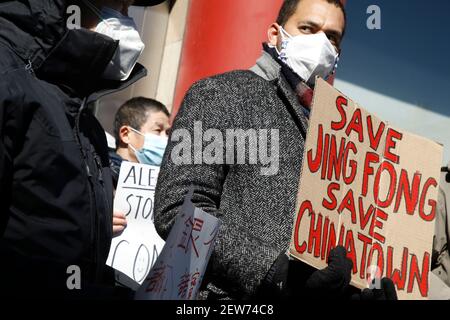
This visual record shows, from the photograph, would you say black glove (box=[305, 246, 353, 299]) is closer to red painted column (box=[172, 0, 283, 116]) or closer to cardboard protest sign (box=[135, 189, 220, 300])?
cardboard protest sign (box=[135, 189, 220, 300])

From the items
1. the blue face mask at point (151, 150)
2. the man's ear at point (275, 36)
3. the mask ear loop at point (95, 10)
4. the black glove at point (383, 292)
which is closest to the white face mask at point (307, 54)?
the man's ear at point (275, 36)

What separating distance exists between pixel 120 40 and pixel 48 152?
0.62 metres

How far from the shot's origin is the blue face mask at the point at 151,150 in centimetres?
519

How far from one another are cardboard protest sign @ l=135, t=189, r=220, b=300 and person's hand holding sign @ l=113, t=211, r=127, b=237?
1.52 meters

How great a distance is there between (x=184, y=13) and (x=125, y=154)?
7.78 ft

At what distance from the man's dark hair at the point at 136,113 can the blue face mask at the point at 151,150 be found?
6 cm

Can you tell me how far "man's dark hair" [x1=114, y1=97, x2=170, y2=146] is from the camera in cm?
533

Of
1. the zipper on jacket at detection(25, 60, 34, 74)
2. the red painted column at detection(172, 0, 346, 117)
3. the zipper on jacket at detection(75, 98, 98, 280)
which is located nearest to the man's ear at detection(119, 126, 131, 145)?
the red painted column at detection(172, 0, 346, 117)

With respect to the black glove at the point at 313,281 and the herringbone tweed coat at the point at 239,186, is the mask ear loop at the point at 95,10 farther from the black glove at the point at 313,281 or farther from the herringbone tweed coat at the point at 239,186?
the black glove at the point at 313,281

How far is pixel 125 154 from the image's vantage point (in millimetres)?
5273

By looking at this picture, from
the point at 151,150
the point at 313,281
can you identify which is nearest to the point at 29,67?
the point at 313,281

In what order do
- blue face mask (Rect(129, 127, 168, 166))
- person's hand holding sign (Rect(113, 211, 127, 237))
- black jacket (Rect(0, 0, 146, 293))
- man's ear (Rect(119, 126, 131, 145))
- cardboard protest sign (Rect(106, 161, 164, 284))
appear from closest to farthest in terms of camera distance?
1. black jacket (Rect(0, 0, 146, 293))
2. person's hand holding sign (Rect(113, 211, 127, 237))
3. cardboard protest sign (Rect(106, 161, 164, 284))
4. blue face mask (Rect(129, 127, 168, 166))
5. man's ear (Rect(119, 126, 131, 145))

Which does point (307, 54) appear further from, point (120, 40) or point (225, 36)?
point (225, 36)
